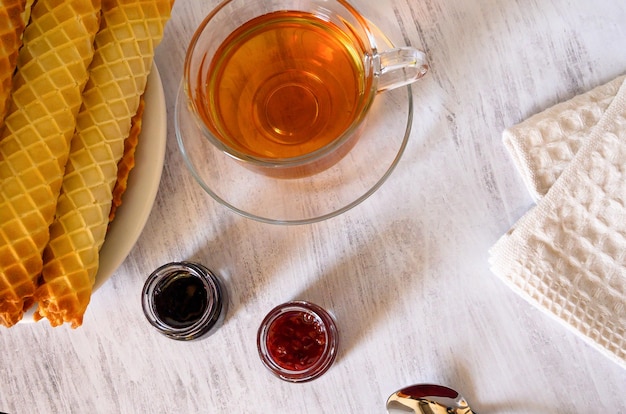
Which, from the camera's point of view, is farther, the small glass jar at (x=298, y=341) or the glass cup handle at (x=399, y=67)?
the small glass jar at (x=298, y=341)

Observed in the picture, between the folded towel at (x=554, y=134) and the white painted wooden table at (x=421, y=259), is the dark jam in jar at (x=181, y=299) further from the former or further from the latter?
the folded towel at (x=554, y=134)

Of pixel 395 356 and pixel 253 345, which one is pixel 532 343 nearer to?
pixel 395 356

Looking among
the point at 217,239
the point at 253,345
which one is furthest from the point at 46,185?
the point at 253,345

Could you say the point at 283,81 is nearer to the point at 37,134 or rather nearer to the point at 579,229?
the point at 37,134

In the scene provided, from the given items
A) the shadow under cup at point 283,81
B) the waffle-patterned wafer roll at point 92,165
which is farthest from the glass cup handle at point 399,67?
the waffle-patterned wafer roll at point 92,165

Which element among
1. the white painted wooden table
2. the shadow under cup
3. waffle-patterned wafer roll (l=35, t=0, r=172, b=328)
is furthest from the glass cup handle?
waffle-patterned wafer roll (l=35, t=0, r=172, b=328)

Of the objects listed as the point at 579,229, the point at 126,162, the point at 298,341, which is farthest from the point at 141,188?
the point at 579,229
